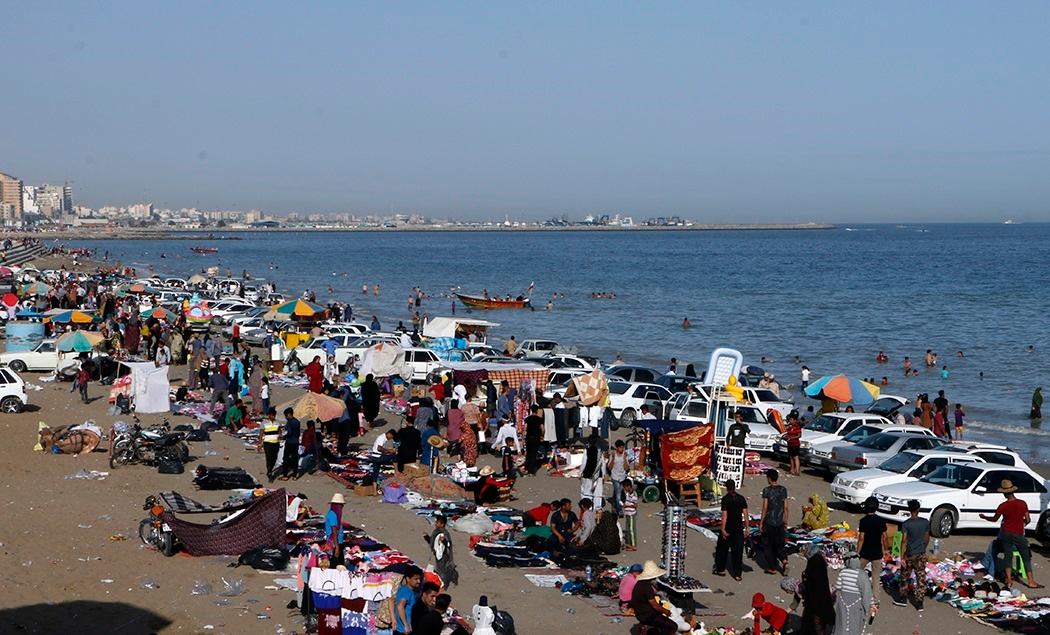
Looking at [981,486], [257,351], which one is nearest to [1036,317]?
[257,351]

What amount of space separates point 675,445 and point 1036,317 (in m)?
58.9

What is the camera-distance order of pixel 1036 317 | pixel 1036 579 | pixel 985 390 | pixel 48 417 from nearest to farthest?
pixel 1036 579
pixel 48 417
pixel 985 390
pixel 1036 317

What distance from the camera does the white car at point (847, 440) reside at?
21.9 meters

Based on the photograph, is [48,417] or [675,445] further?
[48,417]

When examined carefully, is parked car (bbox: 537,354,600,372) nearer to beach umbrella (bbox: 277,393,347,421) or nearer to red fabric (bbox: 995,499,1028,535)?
beach umbrella (bbox: 277,393,347,421)

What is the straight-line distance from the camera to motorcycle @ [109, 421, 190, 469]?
20.0 m

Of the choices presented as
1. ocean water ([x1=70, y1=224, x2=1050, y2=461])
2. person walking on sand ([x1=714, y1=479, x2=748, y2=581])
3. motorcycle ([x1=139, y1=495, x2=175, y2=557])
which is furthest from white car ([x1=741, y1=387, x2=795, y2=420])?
Answer: motorcycle ([x1=139, y1=495, x2=175, y2=557])

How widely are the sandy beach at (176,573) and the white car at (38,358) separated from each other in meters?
14.1

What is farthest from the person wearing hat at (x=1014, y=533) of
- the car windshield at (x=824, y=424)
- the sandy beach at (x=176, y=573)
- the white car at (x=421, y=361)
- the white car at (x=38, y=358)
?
the white car at (x=38, y=358)

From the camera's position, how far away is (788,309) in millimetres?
72938

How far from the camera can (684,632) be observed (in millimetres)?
11586

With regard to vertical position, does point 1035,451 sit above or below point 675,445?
below

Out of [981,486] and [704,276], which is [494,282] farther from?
[981,486]

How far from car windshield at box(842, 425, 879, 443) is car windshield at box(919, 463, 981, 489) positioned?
4281 mm
